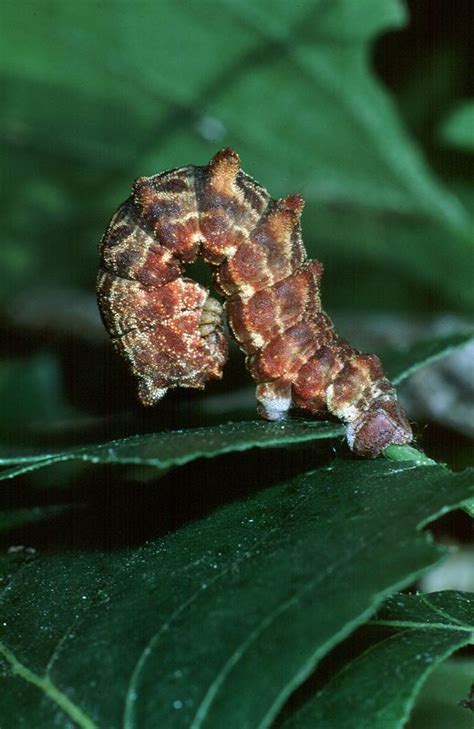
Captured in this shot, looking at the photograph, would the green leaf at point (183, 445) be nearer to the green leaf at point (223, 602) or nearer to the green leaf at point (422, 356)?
the green leaf at point (223, 602)

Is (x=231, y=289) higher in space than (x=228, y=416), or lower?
higher

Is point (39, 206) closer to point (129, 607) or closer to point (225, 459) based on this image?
point (225, 459)

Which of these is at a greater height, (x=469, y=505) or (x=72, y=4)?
(x=72, y=4)

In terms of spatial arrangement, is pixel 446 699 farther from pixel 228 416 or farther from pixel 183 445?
pixel 183 445

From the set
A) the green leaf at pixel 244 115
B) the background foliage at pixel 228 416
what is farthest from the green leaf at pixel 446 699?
the green leaf at pixel 244 115

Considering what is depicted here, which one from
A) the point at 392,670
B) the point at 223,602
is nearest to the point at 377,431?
the point at 392,670

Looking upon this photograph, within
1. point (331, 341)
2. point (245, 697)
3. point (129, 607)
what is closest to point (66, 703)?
point (129, 607)
